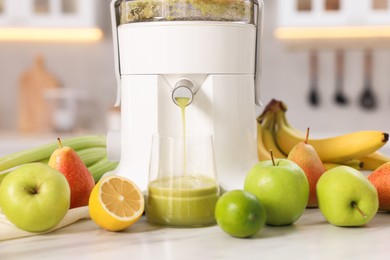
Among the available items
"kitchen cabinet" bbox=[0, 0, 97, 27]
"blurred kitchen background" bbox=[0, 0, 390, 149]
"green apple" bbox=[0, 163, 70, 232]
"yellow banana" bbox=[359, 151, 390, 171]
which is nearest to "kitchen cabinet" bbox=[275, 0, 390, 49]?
"blurred kitchen background" bbox=[0, 0, 390, 149]

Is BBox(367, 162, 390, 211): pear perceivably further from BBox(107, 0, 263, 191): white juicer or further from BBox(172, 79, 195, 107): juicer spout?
BBox(172, 79, 195, 107): juicer spout

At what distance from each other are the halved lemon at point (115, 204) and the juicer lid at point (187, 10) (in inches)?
11.9

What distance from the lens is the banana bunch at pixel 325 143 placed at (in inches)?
55.4

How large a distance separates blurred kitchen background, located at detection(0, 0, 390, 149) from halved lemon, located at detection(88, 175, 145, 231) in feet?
9.24

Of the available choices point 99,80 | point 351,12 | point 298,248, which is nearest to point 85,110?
point 99,80

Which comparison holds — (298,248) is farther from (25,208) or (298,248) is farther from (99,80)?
(99,80)

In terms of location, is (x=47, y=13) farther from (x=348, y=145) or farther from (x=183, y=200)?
(x=183, y=200)

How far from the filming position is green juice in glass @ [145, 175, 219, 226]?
3.31 ft

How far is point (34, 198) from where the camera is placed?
37.8 inches

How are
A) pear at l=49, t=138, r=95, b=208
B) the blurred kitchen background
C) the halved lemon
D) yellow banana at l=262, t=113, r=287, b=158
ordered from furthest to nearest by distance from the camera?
the blurred kitchen background < yellow banana at l=262, t=113, r=287, b=158 < pear at l=49, t=138, r=95, b=208 < the halved lemon

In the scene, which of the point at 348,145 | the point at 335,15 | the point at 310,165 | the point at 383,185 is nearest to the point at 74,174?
the point at 310,165

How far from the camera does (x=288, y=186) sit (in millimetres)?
1002

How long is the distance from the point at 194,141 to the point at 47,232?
0.27 meters

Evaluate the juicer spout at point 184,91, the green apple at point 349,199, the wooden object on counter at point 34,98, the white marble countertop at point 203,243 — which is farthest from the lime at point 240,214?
the wooden object on counter at point 34,98
